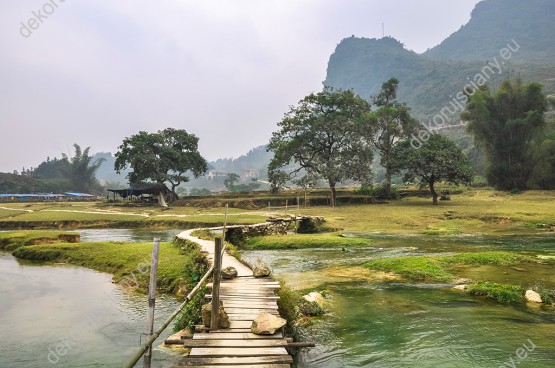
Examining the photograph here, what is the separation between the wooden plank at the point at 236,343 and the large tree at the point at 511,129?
58628 mm

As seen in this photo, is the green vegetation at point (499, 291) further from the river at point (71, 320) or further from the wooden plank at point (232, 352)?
the river at point (71, 320)

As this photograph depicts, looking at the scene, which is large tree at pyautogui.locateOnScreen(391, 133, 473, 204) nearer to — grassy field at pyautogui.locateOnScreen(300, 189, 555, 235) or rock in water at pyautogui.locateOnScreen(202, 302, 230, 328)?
grassy field at pyautogui.locateOnScreen(300, 189, 555, 235)

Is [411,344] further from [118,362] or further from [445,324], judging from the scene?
[118,362]

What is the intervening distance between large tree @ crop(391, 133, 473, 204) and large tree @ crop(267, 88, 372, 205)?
5.93 m

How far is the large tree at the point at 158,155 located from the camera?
214 feet

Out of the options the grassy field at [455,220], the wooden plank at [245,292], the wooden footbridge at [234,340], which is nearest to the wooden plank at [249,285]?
the wooden plank at [245,292]

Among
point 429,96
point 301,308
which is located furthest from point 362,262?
point 429,96

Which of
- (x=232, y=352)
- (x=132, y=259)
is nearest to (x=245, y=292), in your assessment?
(x=232, y=352)

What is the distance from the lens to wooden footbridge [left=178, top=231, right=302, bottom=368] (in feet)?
22.4

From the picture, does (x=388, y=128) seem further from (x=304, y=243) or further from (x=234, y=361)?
(x=234, y=361)

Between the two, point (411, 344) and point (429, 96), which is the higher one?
point (429, 96)

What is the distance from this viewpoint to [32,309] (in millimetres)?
13141

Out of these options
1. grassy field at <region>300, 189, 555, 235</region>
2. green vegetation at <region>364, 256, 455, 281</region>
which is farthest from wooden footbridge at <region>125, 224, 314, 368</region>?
grassy field at <region>300, 189, 555, 235</region>

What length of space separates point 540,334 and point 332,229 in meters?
25.1
